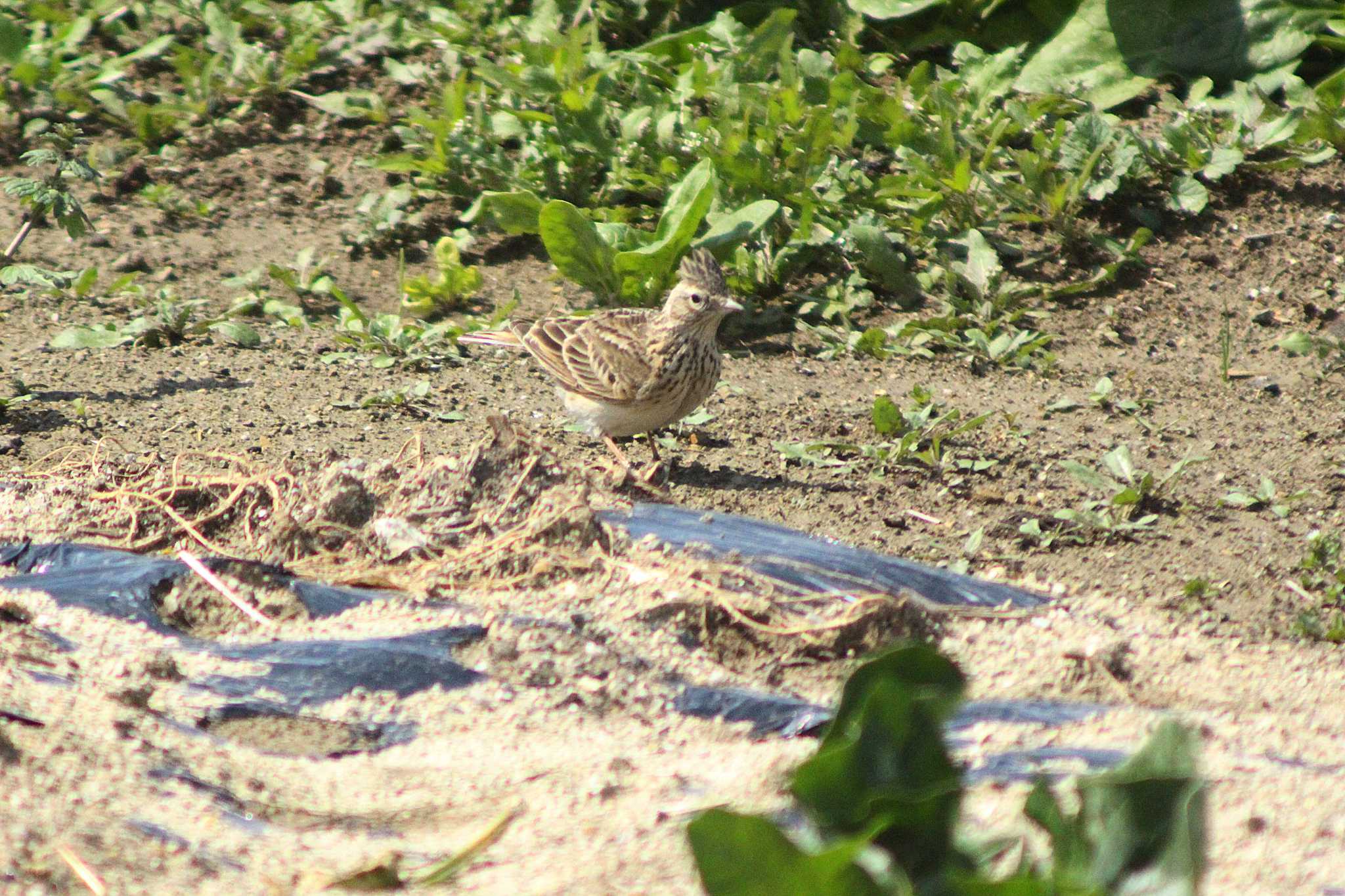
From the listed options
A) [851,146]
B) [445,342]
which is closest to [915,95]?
[851,146]

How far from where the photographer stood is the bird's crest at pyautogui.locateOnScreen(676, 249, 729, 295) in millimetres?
5867

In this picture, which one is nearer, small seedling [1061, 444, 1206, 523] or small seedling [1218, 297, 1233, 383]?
small seedling [1061, 444, 1206, 523]

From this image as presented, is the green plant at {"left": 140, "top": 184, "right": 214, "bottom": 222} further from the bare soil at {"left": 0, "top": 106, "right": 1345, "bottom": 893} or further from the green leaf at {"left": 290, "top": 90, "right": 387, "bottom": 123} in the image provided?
the green leaf at {"left": 290, "top": 90, "right": 387, "bottom": 123}

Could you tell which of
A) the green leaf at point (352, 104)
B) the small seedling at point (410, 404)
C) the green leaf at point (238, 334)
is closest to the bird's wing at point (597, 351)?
the small seedling at point (410, 404)

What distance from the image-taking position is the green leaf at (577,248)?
6613 millimetres

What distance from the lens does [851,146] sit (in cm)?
784

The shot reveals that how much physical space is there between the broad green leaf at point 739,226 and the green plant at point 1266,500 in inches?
103

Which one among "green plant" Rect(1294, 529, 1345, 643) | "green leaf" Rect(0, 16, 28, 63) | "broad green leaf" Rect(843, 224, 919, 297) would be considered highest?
"green plant" Rect(1294, 529, 1345, 643)

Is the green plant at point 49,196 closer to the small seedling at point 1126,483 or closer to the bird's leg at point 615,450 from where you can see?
the bird's leg at point 615,450

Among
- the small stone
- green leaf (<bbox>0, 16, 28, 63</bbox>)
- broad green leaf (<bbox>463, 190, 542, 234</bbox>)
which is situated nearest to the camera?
the small stone

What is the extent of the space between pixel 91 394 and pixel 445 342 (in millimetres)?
1631

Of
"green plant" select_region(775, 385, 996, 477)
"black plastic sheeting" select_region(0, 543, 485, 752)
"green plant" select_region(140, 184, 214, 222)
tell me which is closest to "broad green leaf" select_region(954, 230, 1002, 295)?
"green plant" select_region(775, 385, 996, 477)

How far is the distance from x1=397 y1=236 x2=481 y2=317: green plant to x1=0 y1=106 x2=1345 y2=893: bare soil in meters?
0.27

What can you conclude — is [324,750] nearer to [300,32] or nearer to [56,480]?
[56,480]
